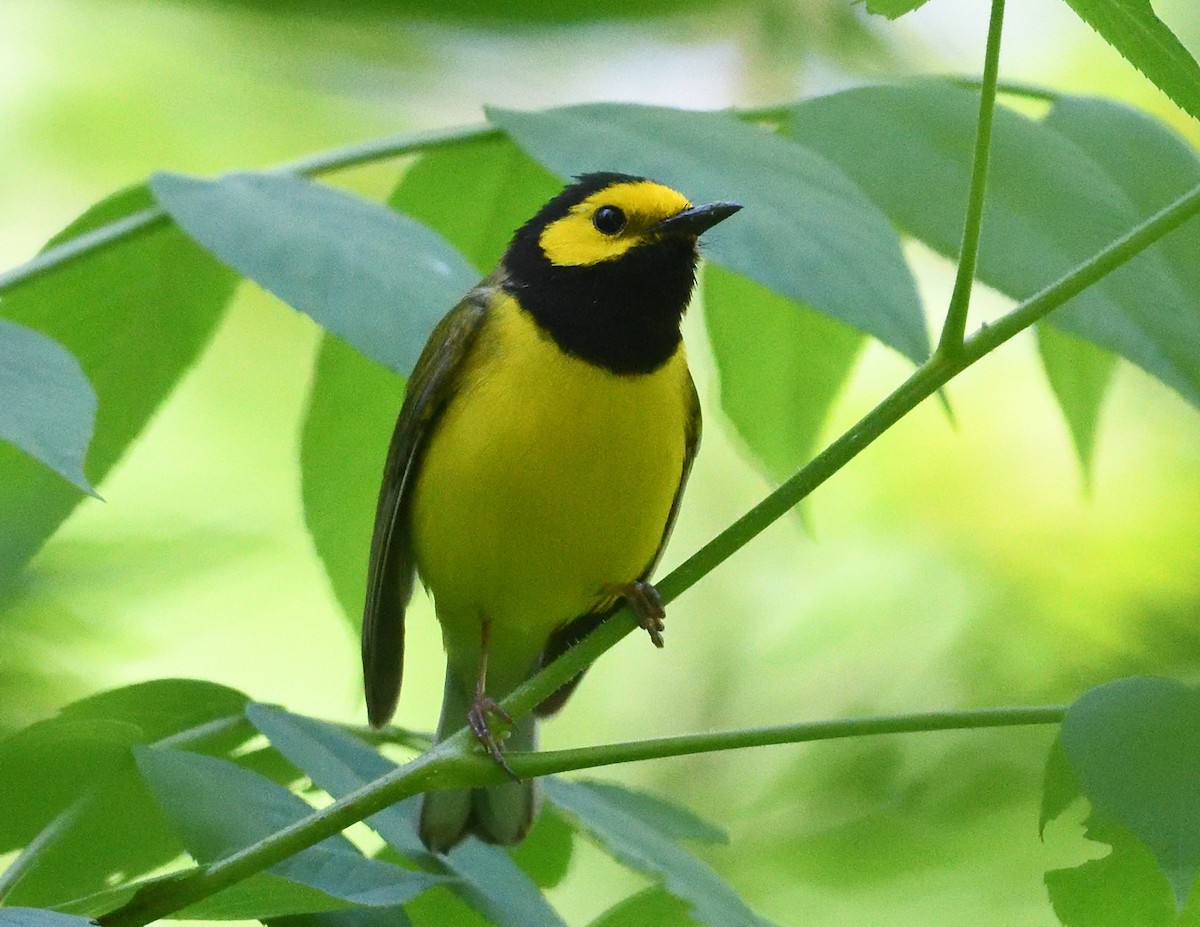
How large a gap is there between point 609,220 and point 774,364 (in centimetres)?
84

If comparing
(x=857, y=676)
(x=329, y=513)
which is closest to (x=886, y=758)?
(x=857, y=676)

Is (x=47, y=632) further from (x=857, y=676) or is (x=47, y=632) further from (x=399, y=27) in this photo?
(x=399, y=27)

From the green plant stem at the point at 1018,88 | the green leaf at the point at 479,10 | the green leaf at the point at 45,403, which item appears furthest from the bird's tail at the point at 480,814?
the green leaf at the point at 479,10

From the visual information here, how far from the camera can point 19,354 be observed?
1515mm

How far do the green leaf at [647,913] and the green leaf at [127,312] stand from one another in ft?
3.21

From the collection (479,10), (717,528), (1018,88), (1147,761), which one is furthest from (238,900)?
(717,528)

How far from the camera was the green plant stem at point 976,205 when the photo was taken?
60.7 inches

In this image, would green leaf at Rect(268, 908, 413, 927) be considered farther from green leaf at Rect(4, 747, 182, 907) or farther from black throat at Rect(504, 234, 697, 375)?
black throat at Rect(504, 234, 697, 375)

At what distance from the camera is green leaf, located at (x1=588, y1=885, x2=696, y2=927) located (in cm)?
190

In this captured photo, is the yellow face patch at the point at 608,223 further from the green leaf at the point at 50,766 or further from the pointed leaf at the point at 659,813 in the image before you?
the green leaf at the point at 50,766

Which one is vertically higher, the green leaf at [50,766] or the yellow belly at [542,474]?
the yellow belly at [542,474]

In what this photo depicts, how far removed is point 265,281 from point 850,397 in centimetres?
327

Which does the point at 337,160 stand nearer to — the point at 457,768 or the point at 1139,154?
the point at 457,768

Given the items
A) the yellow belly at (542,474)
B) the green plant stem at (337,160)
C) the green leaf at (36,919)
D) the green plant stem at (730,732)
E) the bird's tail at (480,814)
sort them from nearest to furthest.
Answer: the green leaf at (36,919) < the green plant stem at (730,732) < the green plant stem at (337,160) < the bird's tail at (480,814) < the yellow belly at (542,474)
